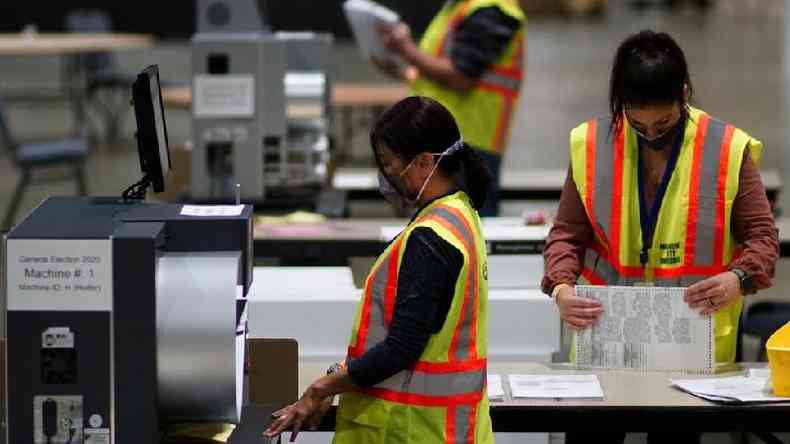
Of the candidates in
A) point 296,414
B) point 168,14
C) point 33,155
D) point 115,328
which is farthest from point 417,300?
point 168,14

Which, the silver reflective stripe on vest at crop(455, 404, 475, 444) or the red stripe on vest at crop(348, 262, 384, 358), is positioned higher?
the red stripe on vest at crop(348, 262, 384, 358)

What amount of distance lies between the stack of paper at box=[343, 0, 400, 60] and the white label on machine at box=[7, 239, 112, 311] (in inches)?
141

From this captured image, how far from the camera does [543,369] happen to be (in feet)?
11.5

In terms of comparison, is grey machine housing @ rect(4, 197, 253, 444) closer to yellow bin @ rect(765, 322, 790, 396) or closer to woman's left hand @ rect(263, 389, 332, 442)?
woman's left hand @ rect(263, 389, 332, 442)

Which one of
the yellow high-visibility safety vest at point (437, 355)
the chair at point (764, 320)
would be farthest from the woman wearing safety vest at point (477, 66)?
the yellow high-visibility safety vest at point (437, 355)

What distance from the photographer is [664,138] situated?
3299mm

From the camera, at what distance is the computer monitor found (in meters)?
2.68

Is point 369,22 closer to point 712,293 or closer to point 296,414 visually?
point 712,293

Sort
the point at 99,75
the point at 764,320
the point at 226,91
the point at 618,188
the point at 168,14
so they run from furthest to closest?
1. the point at 168,14
2. the point at 99,75
3. the point at 226,91
4. the point at 764,320
5. the point at 618,188

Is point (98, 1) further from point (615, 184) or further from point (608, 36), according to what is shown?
point (615, 184)

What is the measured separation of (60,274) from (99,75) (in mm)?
10770

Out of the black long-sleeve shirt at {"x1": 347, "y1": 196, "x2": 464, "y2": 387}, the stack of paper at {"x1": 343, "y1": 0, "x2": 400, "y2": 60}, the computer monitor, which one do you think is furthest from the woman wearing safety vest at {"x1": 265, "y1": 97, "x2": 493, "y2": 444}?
the stack of paper at {"x1": 343, "y1": 0, "x2": 400, "y2": 60}

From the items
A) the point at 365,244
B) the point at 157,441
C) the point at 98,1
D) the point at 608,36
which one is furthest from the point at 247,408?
the point at 608,36

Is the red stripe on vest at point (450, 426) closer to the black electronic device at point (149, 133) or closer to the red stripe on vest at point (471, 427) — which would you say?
the red stripe on vest at point (471, 427)
